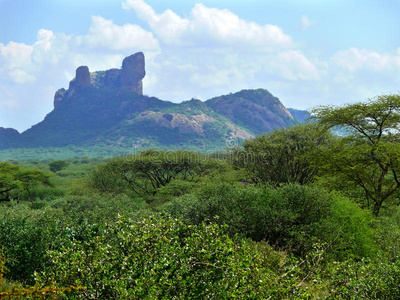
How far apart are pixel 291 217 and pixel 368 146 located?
10.7 meters

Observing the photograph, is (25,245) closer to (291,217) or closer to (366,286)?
(366,286)

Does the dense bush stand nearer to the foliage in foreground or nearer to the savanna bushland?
the savanna bushland

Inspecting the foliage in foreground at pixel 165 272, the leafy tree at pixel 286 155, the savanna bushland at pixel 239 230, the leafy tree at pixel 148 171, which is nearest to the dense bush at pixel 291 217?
the savanna bushland at pixel 239 230

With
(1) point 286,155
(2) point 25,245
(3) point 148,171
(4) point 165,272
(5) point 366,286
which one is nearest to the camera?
(4) point 165,272

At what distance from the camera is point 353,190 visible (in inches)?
1076

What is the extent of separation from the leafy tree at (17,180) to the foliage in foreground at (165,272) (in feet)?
138

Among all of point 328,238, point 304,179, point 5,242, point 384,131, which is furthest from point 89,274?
point 304,179

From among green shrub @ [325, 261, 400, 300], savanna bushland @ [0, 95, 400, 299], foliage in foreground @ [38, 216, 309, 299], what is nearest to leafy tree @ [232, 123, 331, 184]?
savanna bushland @ [0, 95, 400, 299]

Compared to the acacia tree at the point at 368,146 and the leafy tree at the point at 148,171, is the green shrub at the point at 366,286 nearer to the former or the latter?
the acacia tree at the point at 368,146

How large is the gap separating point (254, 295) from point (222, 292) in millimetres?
566

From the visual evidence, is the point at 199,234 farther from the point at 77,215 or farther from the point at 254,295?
the point at 77,215

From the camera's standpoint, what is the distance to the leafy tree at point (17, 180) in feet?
141

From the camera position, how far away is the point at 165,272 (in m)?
5.75

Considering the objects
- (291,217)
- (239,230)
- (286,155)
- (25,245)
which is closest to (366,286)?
(239,230)
